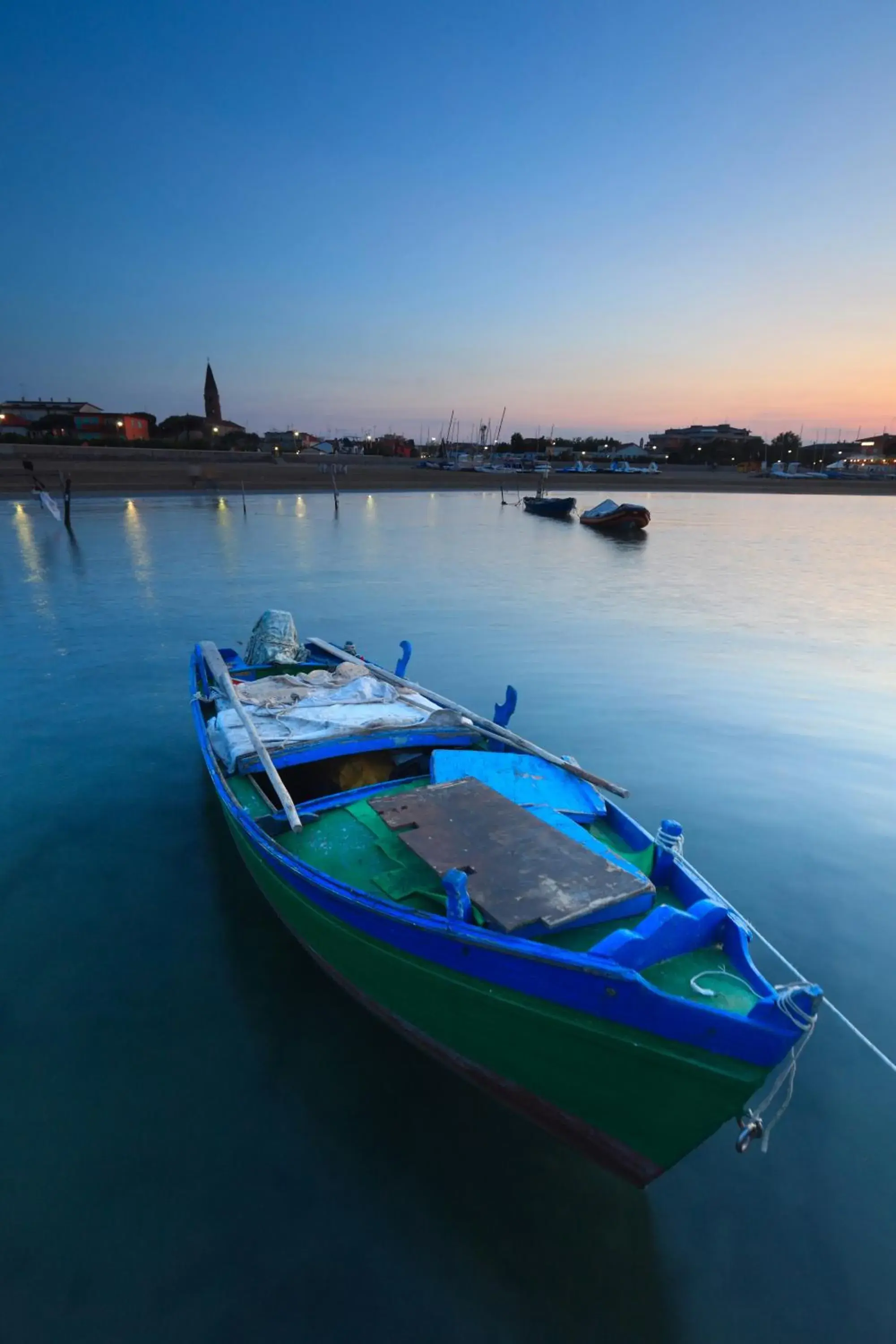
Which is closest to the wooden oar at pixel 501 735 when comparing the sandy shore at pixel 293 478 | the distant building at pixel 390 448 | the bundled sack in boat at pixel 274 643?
the bundled sack in boat at pixel 274 643

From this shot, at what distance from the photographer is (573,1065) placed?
13.1 ft

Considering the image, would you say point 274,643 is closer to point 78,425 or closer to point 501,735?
point 501,735

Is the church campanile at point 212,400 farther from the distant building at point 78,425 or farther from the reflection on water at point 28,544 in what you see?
the reflection on water at point 28,544

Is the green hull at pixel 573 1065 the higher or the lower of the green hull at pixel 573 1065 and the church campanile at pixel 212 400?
the lower

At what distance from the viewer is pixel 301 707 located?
8.55 meters

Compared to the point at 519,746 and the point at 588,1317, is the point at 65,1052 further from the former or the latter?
the point at 519,746

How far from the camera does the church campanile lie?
439ft

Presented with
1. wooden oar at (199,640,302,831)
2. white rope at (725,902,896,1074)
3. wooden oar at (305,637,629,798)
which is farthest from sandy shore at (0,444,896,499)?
white rope at (725,902,896,1074)

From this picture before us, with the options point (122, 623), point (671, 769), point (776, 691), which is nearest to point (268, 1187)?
point (671, 769)

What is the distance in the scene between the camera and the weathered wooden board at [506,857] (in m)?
4.47

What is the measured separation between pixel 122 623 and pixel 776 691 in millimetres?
20797

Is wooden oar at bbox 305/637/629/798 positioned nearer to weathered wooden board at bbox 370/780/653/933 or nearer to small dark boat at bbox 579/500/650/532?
weathered wooden board at bbox 370/780/653/933

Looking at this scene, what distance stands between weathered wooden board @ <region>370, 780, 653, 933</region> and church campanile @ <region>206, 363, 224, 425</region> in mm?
147300

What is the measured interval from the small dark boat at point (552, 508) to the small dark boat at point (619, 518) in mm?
8660
